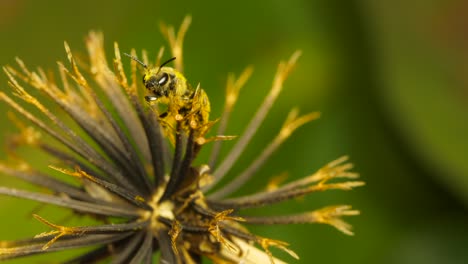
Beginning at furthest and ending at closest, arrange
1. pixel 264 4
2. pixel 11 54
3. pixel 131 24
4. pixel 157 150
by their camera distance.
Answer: pixel 264 4, pixel 131 24, pixel 11 54, pixel 157 150

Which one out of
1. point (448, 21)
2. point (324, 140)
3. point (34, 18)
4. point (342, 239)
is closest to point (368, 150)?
point (324, 140)

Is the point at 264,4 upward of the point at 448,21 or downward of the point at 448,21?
upward

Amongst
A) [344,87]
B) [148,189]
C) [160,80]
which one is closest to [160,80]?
[160,80]

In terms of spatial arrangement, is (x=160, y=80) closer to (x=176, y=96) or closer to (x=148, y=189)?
(x=176, y=96)

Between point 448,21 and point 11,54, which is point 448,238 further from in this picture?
point 11,54

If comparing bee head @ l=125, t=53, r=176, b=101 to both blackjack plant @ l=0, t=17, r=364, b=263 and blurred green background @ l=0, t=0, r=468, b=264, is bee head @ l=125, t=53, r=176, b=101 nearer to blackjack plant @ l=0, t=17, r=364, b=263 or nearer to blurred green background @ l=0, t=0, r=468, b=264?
blackjack plant @ l=0, t=17, r=364, b=263

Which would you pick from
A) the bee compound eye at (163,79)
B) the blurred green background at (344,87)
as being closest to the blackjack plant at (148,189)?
the bee compound eye at (163,79)

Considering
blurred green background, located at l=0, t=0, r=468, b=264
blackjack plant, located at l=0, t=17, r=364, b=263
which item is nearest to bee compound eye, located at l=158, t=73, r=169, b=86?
blackjack plant, located at l=0, t=17, r=364, b=263
